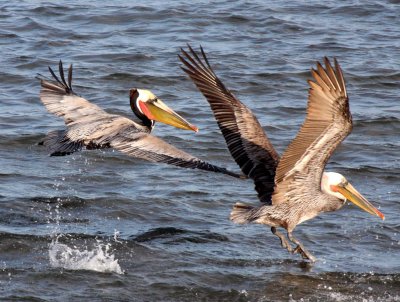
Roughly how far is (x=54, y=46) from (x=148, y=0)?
3.48 meters

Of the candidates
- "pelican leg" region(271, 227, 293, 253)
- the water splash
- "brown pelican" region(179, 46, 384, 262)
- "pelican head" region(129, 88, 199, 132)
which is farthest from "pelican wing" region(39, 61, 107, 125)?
"pelican leg" region(271, 227, 293, 253)

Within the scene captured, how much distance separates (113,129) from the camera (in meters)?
9.42

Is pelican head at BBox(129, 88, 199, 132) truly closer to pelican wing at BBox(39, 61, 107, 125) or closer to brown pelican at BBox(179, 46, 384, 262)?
pelican wing at BBox(39, 61, 107, 125)

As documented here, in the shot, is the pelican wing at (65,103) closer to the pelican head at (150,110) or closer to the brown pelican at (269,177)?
the pelican head at (150,110)

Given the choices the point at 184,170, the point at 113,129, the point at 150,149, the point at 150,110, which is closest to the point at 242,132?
the point at 150,149

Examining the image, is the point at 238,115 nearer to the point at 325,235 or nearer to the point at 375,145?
the point at 325,235

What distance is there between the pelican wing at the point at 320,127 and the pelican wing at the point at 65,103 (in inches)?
98.9

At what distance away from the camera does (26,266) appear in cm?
842

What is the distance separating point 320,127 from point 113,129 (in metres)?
2.48

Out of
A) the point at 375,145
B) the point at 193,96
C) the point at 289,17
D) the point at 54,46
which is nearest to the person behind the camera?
the point at 375,145

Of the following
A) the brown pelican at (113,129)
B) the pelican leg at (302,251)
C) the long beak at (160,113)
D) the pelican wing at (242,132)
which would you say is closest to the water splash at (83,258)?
the brown pelican at (113,129)

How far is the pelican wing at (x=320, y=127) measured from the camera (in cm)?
747

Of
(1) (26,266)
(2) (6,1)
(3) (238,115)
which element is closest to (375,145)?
(3) (238,115)

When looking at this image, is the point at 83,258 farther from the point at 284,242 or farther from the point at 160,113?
the point at 160,113
